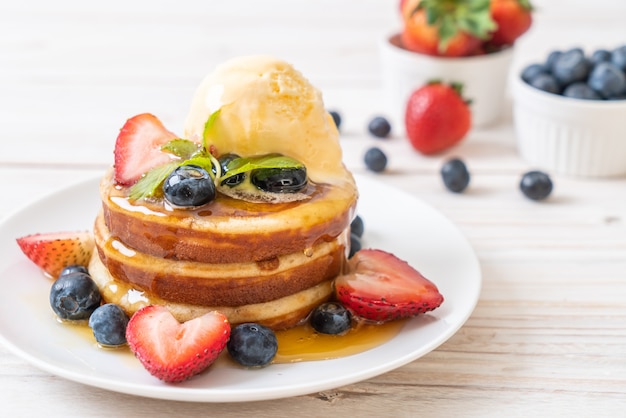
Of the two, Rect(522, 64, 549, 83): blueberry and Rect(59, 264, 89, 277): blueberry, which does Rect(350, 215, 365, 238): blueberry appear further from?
Rect(522, 64, 549, 83): blueberry

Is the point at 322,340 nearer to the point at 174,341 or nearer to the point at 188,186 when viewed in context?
the point at 174,341

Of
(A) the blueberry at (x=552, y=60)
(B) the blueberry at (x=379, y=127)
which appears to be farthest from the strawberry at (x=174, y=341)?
(A) the blueberry at (x=552, y=60)

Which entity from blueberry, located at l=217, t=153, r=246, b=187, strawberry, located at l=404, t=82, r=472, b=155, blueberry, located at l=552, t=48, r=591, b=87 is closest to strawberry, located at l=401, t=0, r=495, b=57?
strawberry, located at l=404, t=82, r=472, b=155

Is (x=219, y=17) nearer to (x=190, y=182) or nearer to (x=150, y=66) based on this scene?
(x=150, y=66)

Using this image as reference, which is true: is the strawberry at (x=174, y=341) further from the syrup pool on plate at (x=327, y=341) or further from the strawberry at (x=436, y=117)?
the strawberry at (x=436, y=117)

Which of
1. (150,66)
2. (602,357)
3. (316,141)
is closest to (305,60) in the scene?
(150,66)

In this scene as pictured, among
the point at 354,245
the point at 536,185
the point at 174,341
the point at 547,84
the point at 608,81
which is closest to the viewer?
the point at 174,341

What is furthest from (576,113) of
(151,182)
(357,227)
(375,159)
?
(151,182)
